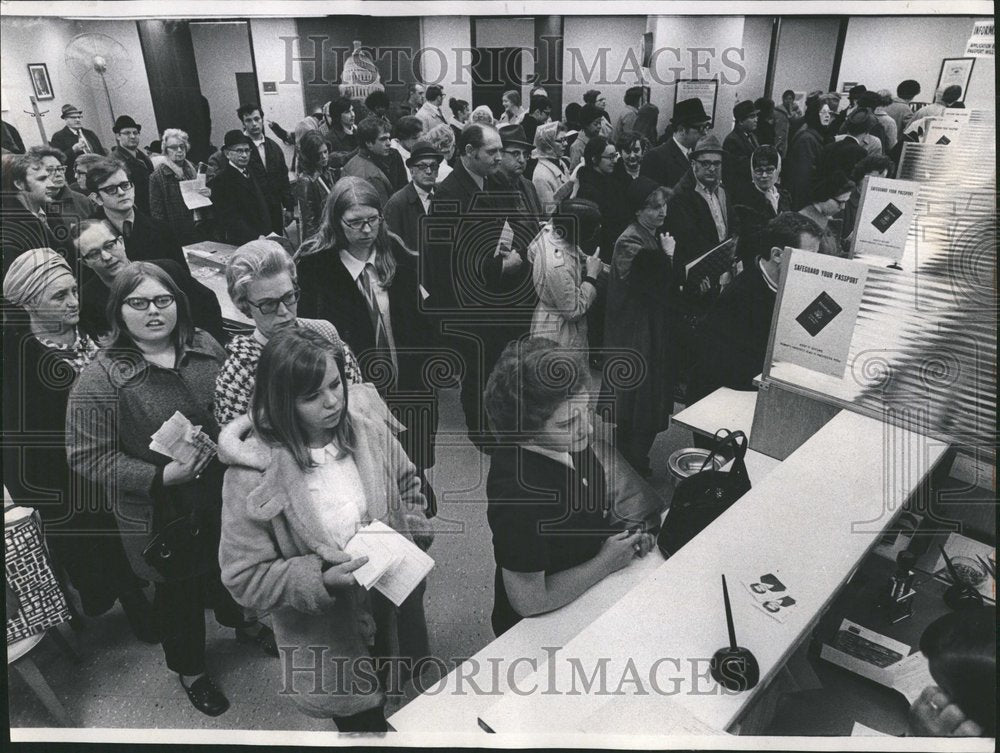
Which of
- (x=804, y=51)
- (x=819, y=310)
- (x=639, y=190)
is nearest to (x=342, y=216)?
(x=639, y=190)

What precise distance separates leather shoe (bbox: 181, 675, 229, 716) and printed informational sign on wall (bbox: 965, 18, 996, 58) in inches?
126

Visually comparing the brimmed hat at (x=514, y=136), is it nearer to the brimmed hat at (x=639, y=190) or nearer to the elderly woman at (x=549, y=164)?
the elderly woman at (x=549, y=164)

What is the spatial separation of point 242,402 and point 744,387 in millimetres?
2199

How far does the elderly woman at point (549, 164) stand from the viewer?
2188 mm

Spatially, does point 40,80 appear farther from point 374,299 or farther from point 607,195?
point 607,195

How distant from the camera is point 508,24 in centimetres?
198

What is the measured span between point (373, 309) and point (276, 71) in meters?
0.76

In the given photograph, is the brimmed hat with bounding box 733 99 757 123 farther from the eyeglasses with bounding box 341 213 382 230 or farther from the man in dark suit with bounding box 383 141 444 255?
the eyeglasses with bounding box 341 213 382 230

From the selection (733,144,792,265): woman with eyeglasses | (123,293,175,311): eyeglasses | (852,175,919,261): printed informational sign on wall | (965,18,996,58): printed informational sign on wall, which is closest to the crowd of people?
(123,293,175,311): eyeglasses

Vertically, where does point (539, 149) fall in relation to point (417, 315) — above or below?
above

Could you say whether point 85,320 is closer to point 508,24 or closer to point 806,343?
point 508,24

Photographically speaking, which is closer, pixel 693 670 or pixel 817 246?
pixel 693 670

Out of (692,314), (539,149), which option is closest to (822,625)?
(692,314)

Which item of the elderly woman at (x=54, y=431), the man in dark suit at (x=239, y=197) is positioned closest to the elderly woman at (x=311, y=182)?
the man in dark suit at (x=239, y=197)
